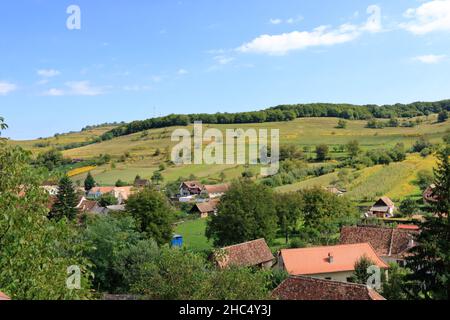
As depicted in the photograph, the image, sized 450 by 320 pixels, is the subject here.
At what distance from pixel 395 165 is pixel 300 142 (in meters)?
35.2

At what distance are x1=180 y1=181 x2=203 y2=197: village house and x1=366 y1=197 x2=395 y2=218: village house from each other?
122 ft

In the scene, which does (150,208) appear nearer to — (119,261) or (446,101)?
(119,261)

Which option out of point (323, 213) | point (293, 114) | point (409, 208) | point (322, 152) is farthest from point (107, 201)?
point (293, 114)

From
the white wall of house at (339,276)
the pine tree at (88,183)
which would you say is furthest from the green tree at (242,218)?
the pine tree at (88,183)

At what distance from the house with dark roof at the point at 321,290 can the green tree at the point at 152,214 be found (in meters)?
22.1

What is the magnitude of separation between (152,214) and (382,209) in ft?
104

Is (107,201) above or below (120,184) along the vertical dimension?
below

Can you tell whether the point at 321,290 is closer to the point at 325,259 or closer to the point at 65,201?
the point at 325,259

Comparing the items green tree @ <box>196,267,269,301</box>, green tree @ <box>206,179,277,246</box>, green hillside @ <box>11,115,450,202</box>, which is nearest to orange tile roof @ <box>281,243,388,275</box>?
green tree @ <box>206,179,277,246</box>

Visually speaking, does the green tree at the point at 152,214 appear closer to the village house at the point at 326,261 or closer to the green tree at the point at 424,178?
the village house at the point at 326,261

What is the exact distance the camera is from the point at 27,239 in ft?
29.3

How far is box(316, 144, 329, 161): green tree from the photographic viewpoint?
102m

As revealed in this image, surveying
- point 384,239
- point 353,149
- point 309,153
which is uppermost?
point 353,149

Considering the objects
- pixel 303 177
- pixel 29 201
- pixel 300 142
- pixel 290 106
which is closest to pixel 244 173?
pixel 303 177
